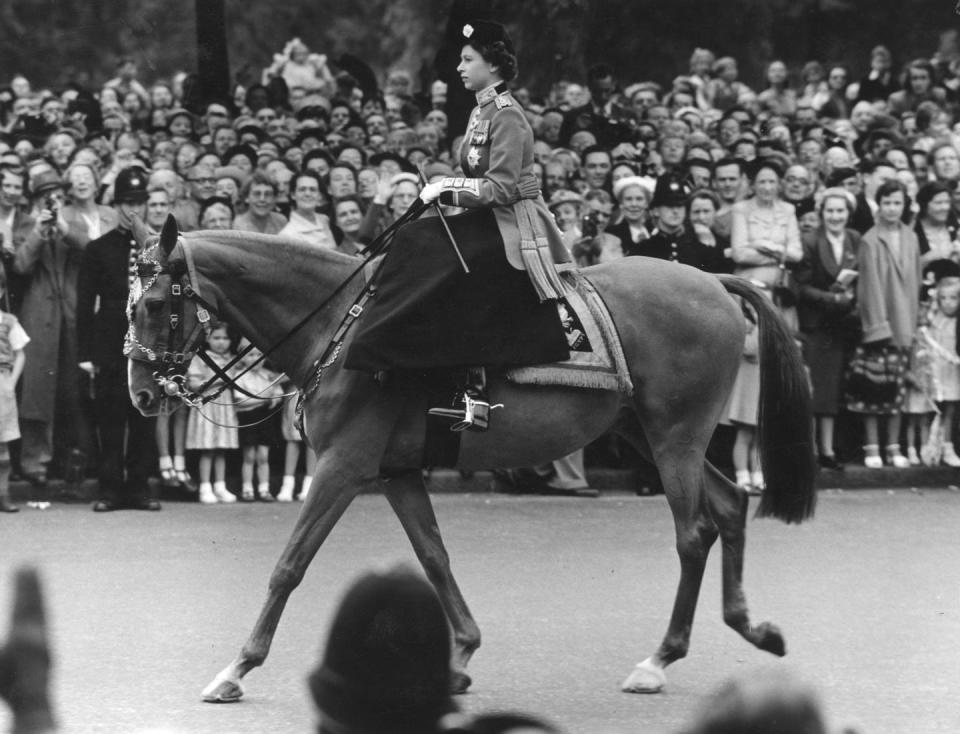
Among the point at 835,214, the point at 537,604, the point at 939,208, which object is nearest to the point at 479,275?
the point at 537,604

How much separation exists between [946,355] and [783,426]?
18.4ft

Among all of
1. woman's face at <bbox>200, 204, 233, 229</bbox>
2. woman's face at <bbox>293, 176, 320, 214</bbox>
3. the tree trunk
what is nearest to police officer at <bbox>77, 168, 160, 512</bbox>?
woman's face at <bbox>200, 204, 233, 229</bbox>

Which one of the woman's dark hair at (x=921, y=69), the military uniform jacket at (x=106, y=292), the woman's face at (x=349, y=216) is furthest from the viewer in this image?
the woman's dark hair at (x=921, y=69)

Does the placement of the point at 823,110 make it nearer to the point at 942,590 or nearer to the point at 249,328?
the point at 942,590

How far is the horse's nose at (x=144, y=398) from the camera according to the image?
709cm

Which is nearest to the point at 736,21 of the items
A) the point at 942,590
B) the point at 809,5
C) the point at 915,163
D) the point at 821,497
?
the point at 809,5

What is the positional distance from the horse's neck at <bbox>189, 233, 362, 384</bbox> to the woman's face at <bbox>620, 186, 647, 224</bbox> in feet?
18.3

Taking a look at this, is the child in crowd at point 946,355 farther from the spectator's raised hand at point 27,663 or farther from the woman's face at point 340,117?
the spectator's raised hand at point 27,663

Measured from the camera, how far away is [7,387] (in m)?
11.3

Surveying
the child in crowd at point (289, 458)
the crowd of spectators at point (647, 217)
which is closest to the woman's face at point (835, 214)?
the crowd of spectators at point (647, 217)

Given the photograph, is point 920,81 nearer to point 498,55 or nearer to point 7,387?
point 7,387

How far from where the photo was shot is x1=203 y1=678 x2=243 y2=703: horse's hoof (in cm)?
659

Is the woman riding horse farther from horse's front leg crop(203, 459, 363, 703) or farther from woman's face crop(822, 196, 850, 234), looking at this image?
woman's face crop(822, 196, 850, 234)

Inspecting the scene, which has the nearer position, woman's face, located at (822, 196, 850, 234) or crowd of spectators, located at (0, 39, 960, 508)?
crowd of spectators, located at (0, 39, 960, 508)
